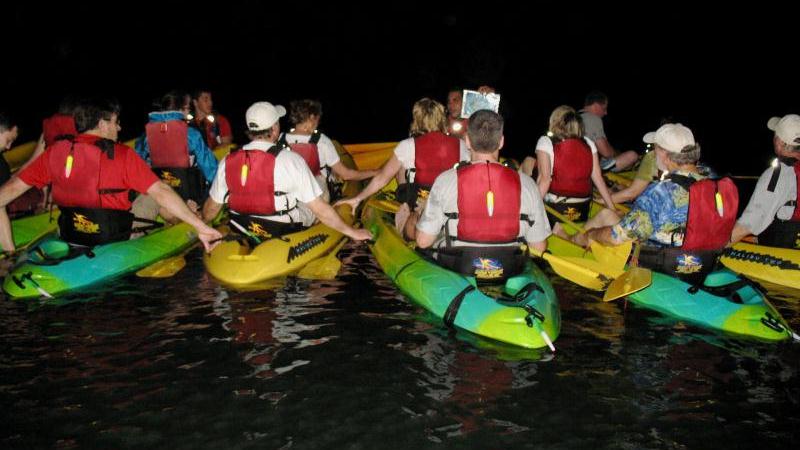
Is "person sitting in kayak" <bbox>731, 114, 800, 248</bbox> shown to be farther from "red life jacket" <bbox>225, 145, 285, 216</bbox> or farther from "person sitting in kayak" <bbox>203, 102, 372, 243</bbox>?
"red life jacket" <bbox>225, 145, 285, 216</bbox>

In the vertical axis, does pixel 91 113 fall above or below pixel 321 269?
above

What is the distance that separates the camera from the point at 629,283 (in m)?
6.25

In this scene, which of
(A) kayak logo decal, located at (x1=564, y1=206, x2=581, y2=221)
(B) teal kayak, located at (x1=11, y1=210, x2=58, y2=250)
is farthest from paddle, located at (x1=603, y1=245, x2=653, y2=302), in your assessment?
(B) teal kayak, located at (x1=11, y1=210, x2=58, y2=250)

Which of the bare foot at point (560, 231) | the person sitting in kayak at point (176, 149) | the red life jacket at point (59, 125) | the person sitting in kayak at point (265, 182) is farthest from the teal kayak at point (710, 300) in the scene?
the red life jacket at point (59, 125)

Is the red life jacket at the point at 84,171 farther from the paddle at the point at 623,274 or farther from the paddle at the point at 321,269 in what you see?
the paddle at the point at 623,274

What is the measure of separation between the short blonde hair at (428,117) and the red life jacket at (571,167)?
50.3 inches

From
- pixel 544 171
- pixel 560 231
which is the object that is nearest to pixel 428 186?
pixel 544 171

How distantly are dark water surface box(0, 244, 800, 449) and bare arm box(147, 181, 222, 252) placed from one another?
64cm

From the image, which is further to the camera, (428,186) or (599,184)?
(599,184)

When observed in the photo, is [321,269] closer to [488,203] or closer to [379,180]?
[379,180]

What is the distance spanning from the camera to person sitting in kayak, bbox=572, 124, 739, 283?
621 cm

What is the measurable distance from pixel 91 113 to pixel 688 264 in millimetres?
5171

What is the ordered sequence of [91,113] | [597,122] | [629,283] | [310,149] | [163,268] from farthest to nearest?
[597,122] < [310,149] < [163,268] < [91,113] < [629,283]

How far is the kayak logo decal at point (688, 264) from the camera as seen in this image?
649 centimetres
